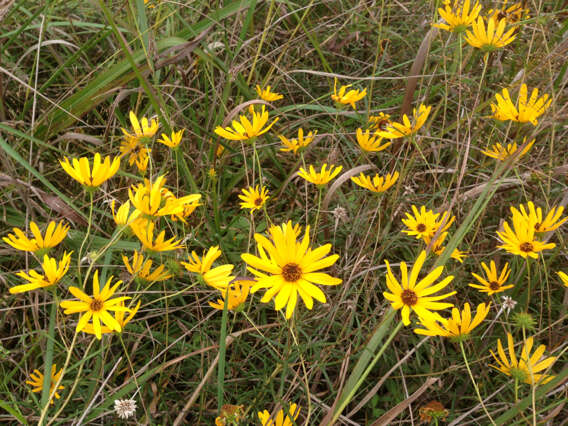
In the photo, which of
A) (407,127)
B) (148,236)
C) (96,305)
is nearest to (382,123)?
(407,127)

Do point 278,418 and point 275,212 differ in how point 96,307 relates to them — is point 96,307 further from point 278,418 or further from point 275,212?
point 275,212

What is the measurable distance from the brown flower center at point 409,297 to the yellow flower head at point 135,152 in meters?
0.83

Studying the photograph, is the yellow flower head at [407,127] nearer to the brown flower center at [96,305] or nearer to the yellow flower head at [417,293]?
the yellow flower head at [417,293]

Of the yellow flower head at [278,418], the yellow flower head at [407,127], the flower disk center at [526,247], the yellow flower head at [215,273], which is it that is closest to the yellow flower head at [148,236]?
the yellow flower head at [215,273]

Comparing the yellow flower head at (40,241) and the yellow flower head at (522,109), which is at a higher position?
the yellow flower head at (40,241)

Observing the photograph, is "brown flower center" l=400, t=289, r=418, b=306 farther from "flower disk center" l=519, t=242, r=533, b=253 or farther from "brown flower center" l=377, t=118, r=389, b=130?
"brown flower center" l=377, t=118, r=389, b=130

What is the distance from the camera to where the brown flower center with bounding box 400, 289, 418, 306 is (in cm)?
100

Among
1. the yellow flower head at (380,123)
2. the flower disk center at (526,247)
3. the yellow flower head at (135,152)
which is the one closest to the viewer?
the flower disk center at (526,247)

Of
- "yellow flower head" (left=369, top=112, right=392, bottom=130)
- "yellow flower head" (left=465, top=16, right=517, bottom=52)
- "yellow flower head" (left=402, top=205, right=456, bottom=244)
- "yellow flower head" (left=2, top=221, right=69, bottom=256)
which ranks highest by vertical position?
"yellow flower head" (left=2, top=221, right=69, bottom=256)

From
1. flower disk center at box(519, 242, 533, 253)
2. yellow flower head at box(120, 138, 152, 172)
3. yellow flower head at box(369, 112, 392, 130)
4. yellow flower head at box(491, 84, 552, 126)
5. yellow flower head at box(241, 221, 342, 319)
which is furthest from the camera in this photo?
yellow flower head at box(369, 112, 392, 130)

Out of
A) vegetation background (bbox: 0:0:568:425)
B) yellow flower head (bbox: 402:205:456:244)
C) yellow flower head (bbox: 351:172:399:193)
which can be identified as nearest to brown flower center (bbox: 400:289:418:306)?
vegetation background (bbox: 0:0:568:425)

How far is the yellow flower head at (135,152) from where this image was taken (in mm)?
1524

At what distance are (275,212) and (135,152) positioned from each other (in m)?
0.49

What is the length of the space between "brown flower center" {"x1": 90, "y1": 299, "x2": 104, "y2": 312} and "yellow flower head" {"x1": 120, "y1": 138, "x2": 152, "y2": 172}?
1.86 ft
